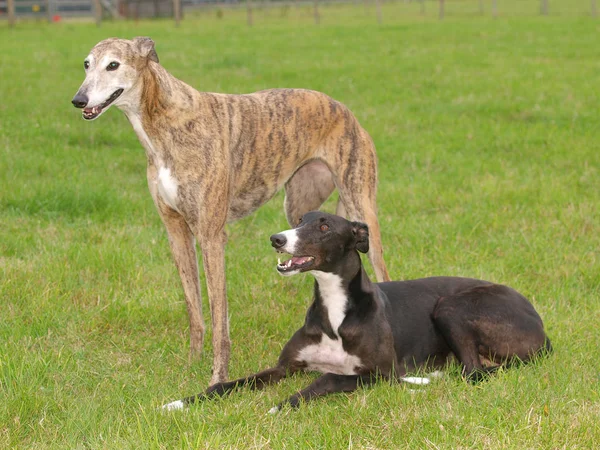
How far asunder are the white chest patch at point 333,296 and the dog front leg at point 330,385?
293 millimetres

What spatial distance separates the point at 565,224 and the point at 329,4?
45.6 meters

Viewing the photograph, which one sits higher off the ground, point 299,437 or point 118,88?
point 118,88

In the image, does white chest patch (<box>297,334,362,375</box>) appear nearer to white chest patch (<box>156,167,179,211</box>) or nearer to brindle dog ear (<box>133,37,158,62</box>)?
white chest patch (<box>156,167,179,211</box>)

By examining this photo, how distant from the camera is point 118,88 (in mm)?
4766

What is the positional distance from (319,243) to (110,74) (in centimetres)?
151

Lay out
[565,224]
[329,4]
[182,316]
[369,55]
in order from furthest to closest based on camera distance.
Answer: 1. [329,4]
2. [369,55]
3. [565,224]
4. [182,316]

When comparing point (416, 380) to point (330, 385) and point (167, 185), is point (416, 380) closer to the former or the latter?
point (330, 385)

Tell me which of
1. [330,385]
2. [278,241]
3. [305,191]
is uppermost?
[278,241]

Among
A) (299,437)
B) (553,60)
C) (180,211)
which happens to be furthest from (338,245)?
(553,60)

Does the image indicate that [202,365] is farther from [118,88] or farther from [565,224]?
[565,224]

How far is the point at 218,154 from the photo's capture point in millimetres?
5090

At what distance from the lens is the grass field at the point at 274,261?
13.6 feet

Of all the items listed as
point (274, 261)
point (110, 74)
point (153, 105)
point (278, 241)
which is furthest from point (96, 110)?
point (274, 261)

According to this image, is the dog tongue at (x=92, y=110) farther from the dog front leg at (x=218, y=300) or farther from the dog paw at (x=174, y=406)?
the dog paw at (x=174, y=406)
